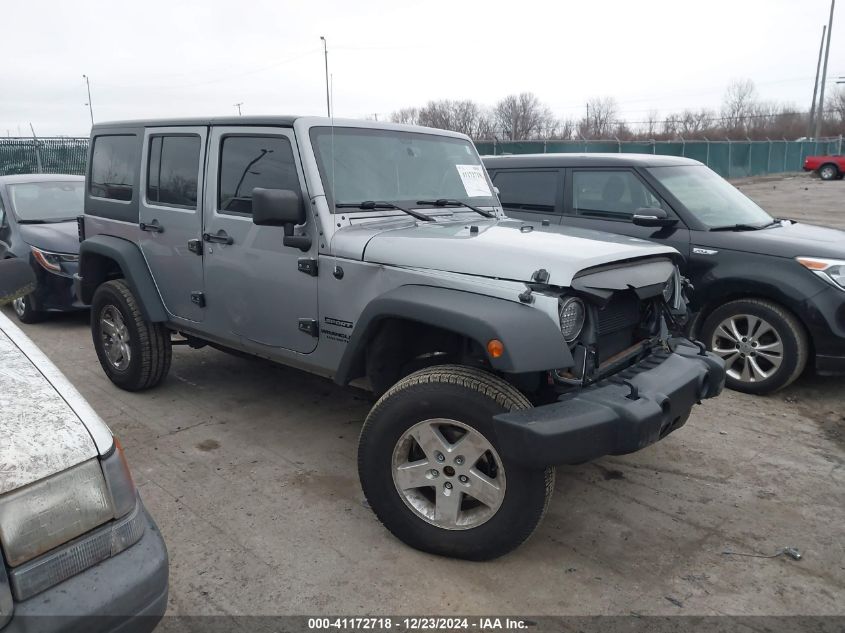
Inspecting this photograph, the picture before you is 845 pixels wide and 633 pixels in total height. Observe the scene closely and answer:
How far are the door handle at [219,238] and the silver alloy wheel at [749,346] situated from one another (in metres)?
3.77

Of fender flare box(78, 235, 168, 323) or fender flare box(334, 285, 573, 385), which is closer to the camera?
fender flare box(334, 285, 573, 385)

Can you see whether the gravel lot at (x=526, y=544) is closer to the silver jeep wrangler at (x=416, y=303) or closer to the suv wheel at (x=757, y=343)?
the suv wheel at (x=757, y=343)

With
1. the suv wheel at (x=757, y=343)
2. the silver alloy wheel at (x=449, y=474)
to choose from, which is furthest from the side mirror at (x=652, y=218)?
the silver alloy wheel at (x=449, y=474)

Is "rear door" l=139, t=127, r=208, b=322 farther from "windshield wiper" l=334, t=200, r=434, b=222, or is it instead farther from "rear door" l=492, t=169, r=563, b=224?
"rear door" l=492, t=169, r=563, b=224

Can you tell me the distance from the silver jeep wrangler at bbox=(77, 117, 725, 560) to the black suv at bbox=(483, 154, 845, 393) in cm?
129

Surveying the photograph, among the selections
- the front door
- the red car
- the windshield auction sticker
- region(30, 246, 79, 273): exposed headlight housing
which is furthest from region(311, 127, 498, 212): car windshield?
the red car

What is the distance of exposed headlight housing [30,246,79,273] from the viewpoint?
23.5 ft

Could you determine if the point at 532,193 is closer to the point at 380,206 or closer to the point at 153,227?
the point at 380,206

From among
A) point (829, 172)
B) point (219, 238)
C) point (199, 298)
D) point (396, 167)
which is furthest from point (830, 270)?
point (829, 172)

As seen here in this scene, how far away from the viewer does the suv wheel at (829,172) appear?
30797 mm

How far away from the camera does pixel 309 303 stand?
3688 mm

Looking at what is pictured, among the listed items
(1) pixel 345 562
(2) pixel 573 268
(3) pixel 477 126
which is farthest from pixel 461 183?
(3) pixel 477 126

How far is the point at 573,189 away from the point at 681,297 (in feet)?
8.91

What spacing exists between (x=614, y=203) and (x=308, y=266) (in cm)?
341
